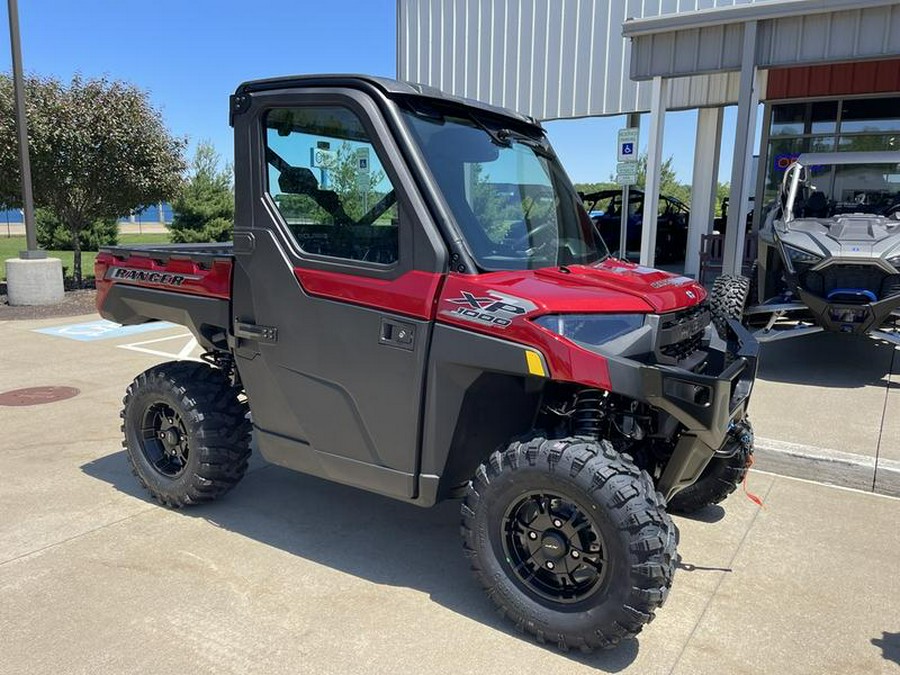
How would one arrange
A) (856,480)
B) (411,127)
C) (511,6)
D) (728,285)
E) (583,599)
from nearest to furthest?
(583,599), (411,127), (856,480), (728,285), (511,6)

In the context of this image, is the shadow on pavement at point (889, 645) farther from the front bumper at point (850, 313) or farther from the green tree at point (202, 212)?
the green tree at point (202, 212)

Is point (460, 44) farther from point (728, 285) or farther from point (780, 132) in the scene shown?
point (728, 285)

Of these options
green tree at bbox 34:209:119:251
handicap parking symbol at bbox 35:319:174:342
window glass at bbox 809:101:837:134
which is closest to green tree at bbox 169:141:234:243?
green tree at bbox 34:209:119:251

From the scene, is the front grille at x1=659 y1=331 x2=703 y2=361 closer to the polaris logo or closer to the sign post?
the polaris logo

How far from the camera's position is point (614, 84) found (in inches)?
479

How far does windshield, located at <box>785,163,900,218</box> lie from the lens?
8023 mm

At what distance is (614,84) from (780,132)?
4.69 m

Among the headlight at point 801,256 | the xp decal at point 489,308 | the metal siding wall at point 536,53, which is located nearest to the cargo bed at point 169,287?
the xp decal at point 489,308

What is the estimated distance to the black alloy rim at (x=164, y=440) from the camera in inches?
161

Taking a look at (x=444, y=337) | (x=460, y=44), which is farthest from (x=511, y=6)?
(x=444, y=337)

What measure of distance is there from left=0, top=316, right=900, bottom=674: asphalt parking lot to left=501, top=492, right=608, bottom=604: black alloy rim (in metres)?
0.25

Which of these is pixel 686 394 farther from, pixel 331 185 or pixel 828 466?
pixel 828 466

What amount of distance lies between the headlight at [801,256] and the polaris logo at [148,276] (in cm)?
558

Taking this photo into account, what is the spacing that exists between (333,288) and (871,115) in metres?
14.0
